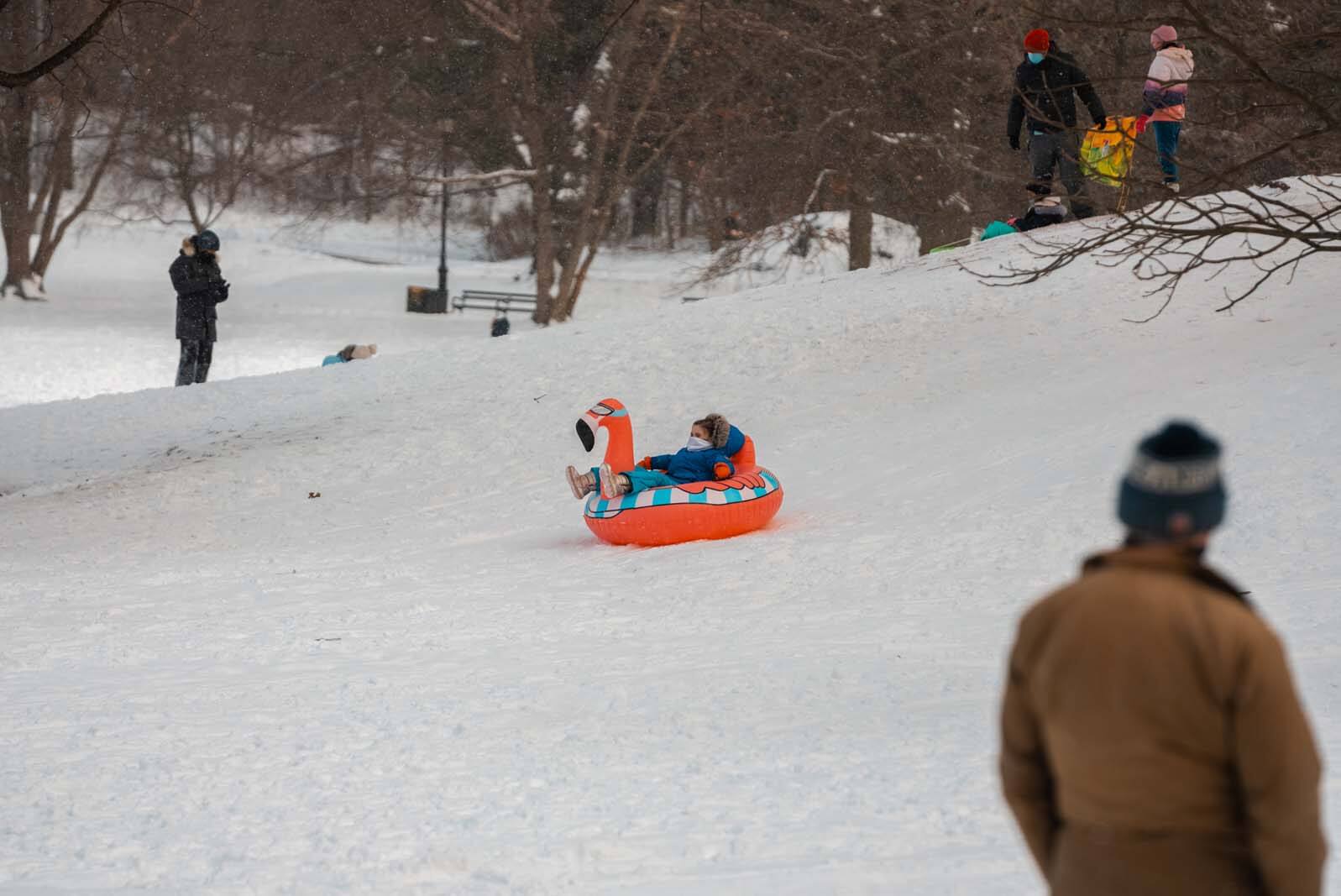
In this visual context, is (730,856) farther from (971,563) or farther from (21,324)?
(21,324)

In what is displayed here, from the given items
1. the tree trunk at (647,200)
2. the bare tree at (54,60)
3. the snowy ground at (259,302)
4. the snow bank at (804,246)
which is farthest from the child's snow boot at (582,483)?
the tree trunk at (647,200)

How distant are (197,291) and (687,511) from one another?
9141 millimetres

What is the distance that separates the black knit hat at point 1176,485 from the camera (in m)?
2.61

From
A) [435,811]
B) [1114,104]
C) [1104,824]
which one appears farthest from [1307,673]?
[1114,104]

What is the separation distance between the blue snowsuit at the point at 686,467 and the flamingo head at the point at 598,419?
34cm

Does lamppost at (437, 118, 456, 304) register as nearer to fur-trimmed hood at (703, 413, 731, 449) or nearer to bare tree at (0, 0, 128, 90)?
bare tree at (0, 0, 128, 90)

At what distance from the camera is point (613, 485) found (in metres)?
10.6

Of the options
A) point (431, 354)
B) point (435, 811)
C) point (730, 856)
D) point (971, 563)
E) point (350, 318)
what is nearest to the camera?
point (730, 856)

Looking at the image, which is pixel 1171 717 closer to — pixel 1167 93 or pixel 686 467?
pixel 686 467

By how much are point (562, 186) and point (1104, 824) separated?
104ft

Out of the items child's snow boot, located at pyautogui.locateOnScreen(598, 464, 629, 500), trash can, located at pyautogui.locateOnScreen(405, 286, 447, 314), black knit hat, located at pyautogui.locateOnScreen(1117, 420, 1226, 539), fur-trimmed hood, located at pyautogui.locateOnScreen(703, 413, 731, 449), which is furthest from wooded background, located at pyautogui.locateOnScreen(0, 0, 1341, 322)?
black knit hat, located at pyautogui.locateOnScreen(1117, 420, 1226, 539)

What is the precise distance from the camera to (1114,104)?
21.5m

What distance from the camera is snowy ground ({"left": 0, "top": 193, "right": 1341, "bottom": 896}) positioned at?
5.09 metres

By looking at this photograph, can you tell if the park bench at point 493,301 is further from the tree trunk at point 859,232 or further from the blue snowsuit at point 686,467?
the blue snowsuit at point 686,467
